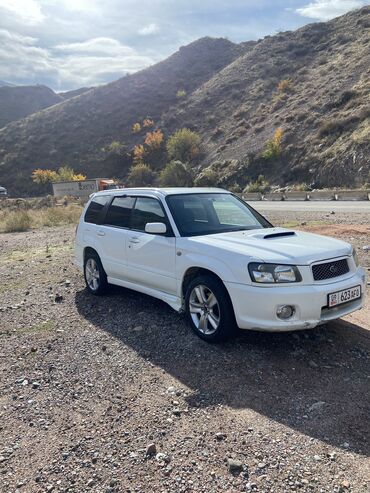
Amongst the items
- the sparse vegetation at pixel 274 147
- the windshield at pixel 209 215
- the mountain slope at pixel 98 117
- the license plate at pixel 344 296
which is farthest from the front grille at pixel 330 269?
the mountain slope at pixel 98 117

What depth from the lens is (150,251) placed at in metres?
5.61

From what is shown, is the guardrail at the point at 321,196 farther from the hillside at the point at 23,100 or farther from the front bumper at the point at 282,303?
the hillside at the point at 23,100

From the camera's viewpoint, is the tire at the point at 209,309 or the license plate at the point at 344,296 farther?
the tire at the point at 209,309

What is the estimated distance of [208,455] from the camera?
123 inches

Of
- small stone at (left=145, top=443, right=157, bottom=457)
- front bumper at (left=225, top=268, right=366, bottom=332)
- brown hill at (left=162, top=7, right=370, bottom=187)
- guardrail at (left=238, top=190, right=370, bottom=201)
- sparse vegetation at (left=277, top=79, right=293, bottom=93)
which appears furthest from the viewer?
sparse vegetation at (left=277, top=79, right=293, bottom=93)

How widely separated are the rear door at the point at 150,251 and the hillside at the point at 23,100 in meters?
123

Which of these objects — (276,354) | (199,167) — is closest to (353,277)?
(276,354)

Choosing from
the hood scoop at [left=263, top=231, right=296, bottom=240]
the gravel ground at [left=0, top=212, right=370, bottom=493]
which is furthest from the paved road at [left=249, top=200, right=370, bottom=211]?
the gravel ground at [left=0, top=212, right=370, bottom=493]

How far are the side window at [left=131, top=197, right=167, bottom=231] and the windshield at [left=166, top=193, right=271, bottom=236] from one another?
0.17 m

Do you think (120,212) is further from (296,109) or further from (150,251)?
(296,109)

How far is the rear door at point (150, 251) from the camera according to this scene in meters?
5.32

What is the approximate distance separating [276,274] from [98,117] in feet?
245

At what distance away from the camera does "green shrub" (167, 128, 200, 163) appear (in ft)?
180

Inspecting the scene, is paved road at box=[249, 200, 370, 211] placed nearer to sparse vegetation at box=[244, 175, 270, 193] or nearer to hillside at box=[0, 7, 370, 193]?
hillside at box=[0, 7, 370, 193]
